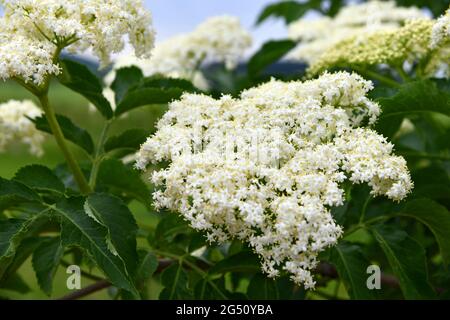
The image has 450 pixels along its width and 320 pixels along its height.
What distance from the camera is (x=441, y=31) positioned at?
2.63 meters

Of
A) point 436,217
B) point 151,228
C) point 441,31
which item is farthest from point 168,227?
point 441,31

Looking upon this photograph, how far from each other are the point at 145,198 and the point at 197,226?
0.74 metres

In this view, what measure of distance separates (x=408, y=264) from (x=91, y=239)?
1036mm

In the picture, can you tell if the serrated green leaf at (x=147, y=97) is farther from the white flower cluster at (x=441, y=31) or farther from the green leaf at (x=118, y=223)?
the white flower cluster at (x=441, y=31)

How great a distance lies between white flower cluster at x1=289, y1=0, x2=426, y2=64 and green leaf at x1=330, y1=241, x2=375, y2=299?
2.34m

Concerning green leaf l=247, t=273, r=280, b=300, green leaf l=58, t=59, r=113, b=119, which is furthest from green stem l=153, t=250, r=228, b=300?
green leaf l=58, t=59, r=113, b=119

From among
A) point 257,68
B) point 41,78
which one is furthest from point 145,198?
point 257,68

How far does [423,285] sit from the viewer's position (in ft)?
7.48

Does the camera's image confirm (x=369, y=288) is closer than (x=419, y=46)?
Yes

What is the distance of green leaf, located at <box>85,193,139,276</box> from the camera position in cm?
209

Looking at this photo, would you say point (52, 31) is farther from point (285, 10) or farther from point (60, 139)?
point (285, 10)

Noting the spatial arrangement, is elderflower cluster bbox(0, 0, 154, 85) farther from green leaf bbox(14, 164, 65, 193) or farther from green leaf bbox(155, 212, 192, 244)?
green leaf bbox(155, 212, 192, 244)

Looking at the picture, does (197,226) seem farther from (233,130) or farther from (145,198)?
(145,198)

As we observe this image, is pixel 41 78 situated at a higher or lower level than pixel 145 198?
higher
